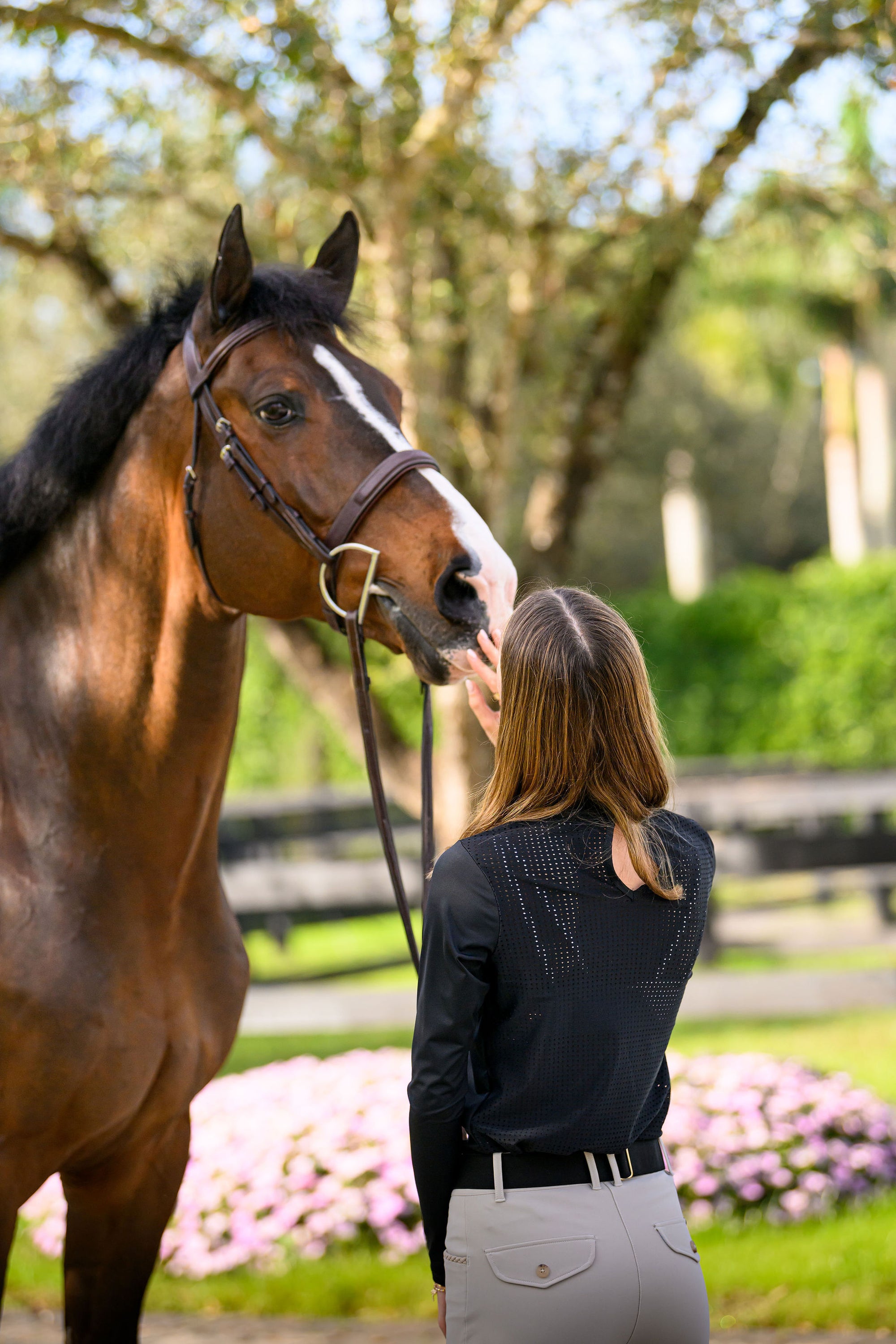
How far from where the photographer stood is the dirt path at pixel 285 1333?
3.61 meters

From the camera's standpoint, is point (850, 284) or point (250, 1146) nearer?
point (250, 1146)

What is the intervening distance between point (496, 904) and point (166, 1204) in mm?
1323

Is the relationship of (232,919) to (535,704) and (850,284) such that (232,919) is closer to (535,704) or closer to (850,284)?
(535,704)

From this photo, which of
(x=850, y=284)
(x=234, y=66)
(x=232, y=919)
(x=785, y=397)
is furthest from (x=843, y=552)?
(x=232, y=919)

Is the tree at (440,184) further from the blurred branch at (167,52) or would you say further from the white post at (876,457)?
the white post at (876,457)

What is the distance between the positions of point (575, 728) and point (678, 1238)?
0.69m

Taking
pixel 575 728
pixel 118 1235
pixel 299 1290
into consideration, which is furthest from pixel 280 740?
pixel 575 728

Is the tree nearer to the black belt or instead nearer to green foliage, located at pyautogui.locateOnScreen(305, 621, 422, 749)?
green foliage, located at pyautogui.locateOnScreen(305, 621, 422, 749)

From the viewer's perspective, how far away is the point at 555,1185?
62.5 inches

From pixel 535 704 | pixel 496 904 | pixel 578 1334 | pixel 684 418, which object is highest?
pixel 684 418

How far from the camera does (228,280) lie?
219 centimetres

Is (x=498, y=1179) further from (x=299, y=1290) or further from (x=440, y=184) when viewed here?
(x=440, y=184)

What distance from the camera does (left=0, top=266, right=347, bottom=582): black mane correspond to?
224 cm

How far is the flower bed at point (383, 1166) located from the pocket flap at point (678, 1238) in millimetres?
2920
